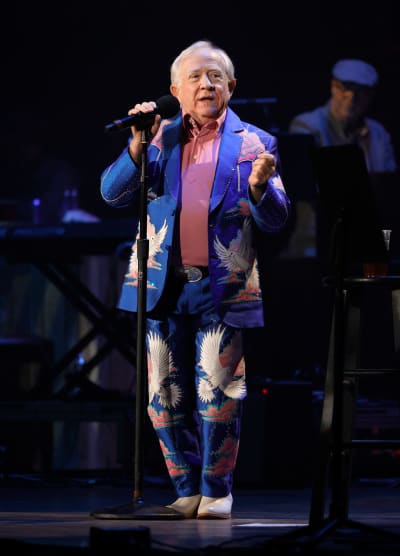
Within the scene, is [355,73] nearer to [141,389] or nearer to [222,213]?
[222,213]

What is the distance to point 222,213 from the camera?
12.6 feet

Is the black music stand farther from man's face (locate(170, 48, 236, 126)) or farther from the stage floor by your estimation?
man's face (locate(170, 48, 236, 126))

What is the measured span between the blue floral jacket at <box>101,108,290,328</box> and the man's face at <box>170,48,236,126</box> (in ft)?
0.28

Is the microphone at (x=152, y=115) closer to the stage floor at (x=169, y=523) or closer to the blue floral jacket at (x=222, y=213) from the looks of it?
the blue floral jacket at (x=222, y=213)

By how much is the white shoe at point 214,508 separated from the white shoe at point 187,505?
0.03m

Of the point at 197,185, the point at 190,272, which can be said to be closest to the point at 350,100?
the point at 197,185

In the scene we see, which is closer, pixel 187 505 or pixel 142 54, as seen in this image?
pixel 187 505

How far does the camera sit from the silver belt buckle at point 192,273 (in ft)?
12.6

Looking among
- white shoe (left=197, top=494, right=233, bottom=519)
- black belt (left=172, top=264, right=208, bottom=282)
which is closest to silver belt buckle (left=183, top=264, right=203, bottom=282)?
black belt (left=172, top=264, right=208, bottom=282)

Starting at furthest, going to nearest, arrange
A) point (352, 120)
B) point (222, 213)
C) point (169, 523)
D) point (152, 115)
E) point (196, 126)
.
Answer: point (352, 120)
point (196, 126)
point (222, 213)
point (152, 115)
point (169, 523)

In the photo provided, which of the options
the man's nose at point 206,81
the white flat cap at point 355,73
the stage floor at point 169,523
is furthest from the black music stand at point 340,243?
the white flat cap at point 355,73

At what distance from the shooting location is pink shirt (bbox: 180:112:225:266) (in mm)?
3846

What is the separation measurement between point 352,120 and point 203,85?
330 cm


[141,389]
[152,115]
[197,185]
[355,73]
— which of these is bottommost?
[141,389]
